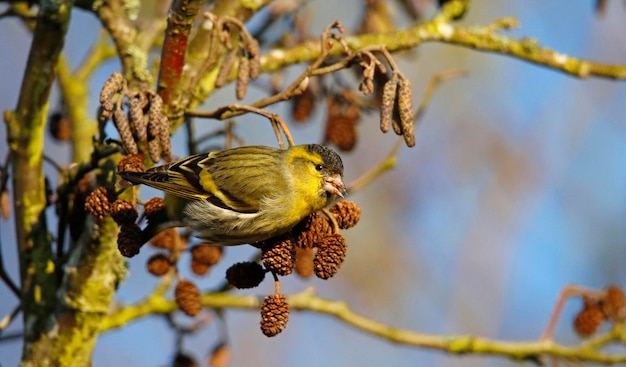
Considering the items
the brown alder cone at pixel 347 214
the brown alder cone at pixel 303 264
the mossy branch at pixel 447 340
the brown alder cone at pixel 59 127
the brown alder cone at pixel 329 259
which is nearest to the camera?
the brown alder cone at pixel 329 259

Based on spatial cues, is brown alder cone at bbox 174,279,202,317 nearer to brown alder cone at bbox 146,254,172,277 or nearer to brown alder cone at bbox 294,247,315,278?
brown alder cone at bbox 146,254,172,277

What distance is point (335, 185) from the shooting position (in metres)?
2.40

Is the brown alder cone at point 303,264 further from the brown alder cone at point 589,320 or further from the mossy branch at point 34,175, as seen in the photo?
the brown alder cone at point 589,320

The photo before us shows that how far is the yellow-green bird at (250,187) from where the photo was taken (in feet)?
→ 7.52

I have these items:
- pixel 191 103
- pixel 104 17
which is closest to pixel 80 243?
pixel 191 103

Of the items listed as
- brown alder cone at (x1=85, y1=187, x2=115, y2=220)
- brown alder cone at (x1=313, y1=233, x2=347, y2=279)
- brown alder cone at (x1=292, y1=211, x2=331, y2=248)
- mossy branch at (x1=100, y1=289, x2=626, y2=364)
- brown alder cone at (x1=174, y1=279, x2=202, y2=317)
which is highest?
brown alder cone at (x1=85, y1=187, x2=115, y2=220)

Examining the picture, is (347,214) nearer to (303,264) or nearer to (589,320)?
(303,264)

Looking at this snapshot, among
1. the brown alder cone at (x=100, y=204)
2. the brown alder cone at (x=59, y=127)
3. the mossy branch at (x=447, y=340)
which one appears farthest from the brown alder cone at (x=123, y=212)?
the brown alder cone at (x=59, y=127)

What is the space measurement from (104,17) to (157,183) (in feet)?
2.15

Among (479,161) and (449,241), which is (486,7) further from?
(449,241)

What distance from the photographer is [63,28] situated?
229 centimetres

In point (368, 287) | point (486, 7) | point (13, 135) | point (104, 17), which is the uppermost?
point (486, 7)

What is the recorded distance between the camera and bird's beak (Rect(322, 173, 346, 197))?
7.84 ft

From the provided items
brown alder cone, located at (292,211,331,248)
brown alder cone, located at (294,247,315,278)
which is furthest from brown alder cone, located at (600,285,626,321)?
brown alder cone, located at (292,211,331,248)
